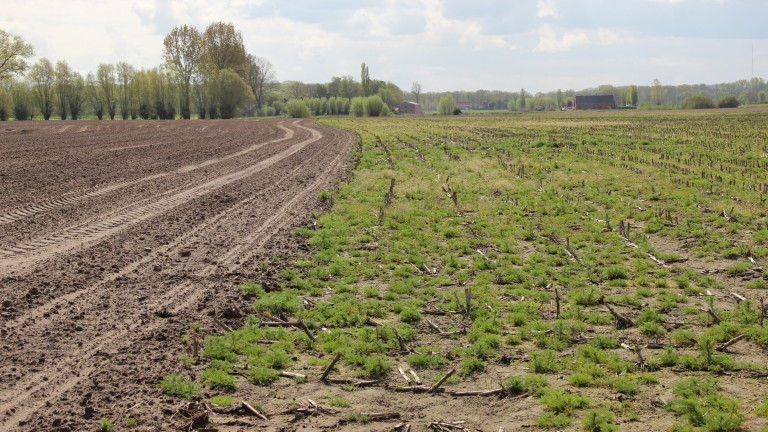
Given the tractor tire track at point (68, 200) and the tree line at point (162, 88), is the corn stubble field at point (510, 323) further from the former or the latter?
the tree line at point (162, 88)

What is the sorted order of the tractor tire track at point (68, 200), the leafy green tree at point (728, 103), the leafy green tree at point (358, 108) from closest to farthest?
the tractor tire track at point (68, 200)
the leafy green tree at point (358, 108)
the leafy green tree at point (728, 103)

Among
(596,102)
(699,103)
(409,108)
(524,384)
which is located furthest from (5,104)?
(596,102)

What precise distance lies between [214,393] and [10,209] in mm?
12121

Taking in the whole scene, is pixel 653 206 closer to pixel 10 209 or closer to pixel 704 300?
pixel 704 300

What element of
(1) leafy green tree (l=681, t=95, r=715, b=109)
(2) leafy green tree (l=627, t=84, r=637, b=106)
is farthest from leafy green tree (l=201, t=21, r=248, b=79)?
(2) leafy green tree (l=627, t=84, r=637, b=106)

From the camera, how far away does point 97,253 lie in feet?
37.1

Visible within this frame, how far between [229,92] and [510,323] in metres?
103

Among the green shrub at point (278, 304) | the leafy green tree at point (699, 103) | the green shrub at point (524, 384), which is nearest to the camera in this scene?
the green shrub at point (524, 384)

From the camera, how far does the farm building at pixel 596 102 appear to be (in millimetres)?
174375

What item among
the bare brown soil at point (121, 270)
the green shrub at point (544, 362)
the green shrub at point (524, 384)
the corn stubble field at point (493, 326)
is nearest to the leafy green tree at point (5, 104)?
the bare brown soil at point (121, 270)

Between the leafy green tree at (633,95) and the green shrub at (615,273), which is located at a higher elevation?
the leafy green tree at (633,95)

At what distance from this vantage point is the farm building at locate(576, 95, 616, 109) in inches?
6865

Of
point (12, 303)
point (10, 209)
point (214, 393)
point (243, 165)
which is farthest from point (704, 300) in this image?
point (243, 165)

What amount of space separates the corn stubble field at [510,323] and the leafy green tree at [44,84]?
327ft
